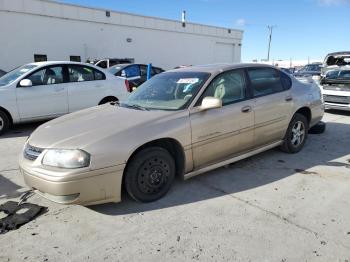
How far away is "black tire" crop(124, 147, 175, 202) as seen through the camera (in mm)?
3680

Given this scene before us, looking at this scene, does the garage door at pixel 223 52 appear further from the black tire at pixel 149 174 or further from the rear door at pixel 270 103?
the black tire at pixel 149 174

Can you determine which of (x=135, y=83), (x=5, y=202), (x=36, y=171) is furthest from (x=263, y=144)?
(x=135, y=83)

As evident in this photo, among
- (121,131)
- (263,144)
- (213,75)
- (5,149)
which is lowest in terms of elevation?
(5,149)

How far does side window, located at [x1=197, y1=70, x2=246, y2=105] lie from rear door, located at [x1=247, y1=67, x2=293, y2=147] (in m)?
0.19

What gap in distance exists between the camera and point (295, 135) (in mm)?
5641

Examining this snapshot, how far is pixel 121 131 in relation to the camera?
141 inches

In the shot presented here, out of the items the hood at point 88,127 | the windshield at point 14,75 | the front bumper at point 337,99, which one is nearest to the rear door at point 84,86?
the windshield at point 14,75

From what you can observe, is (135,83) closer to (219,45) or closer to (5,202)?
(5,202)

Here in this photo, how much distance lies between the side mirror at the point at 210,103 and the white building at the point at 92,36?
16.2 m

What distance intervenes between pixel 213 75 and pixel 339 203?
84.4 inches

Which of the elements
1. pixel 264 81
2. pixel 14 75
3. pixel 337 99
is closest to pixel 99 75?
pixel 14 75

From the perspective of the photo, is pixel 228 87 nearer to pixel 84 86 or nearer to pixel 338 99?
pixel 84 86

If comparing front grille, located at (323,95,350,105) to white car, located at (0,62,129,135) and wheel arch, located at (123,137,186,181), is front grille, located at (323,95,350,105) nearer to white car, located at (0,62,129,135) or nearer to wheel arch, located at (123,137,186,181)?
white car, located at (0,62,129,135)

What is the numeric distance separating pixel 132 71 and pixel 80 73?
15.3 ft
